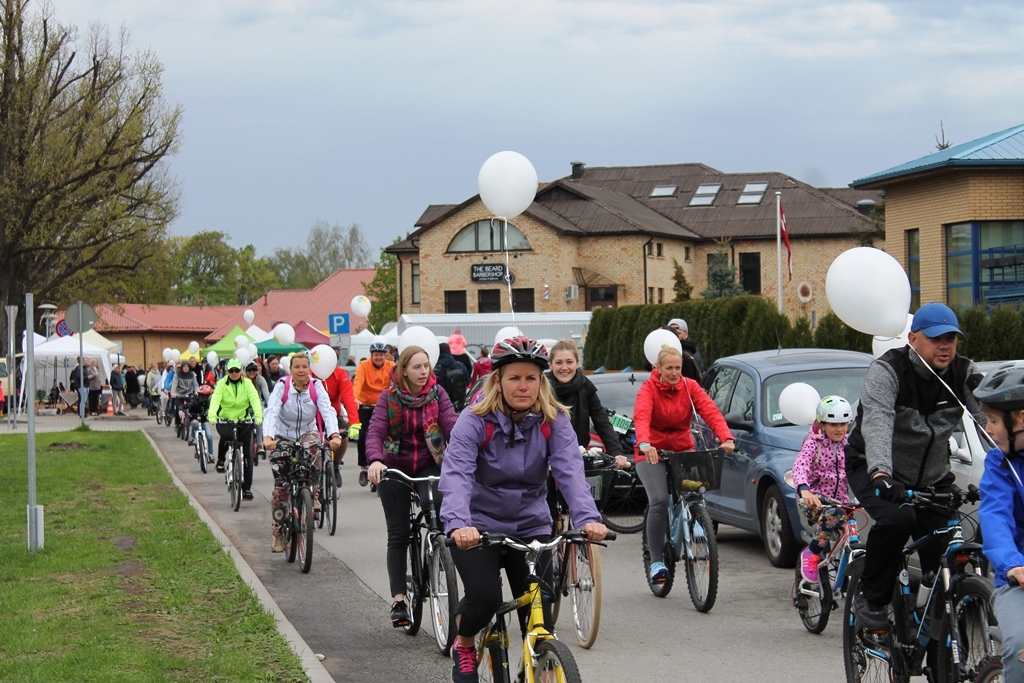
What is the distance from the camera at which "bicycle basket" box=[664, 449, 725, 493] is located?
372 inches

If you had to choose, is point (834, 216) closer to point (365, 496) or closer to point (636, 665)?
point (365, 496)

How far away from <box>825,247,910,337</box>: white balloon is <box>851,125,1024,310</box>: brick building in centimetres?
1910

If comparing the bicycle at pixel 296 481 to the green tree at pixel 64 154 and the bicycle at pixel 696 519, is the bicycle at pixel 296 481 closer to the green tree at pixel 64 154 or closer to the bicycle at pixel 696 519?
the bicycle at pixel 696 519

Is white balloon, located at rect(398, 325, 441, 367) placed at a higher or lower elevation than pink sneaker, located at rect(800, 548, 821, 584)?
higher

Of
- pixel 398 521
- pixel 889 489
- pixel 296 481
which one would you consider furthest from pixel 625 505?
pixel 889 489

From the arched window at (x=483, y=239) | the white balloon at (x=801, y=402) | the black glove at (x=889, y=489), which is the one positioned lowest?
the black glove at (x=889, y=489)

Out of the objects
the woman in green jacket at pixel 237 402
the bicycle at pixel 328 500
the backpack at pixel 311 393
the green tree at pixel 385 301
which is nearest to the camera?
the backpack at pixel 311 393

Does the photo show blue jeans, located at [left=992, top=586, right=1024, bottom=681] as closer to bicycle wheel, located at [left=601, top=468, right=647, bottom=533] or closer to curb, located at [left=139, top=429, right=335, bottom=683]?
curb, located at [left=139, top=429, right=335, bottom=683]

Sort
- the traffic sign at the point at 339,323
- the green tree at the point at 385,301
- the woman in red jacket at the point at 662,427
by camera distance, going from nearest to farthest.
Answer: the woman in red jacket at the point at 662,427
the traffic sign at the point at 339,323
the green tree at the point at 385,301

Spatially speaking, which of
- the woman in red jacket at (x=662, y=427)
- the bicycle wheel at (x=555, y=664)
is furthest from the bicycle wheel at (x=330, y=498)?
the bicycle wheel at (x=555, y=664)

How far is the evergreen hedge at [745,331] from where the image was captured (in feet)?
66.3

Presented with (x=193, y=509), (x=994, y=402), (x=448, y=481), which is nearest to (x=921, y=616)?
(x=994, y=402)

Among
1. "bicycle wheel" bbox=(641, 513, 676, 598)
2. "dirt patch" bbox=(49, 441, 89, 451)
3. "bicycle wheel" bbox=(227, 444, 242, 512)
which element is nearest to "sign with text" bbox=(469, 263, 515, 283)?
"dirt patch" bbox=(49, 441, 89, 451)

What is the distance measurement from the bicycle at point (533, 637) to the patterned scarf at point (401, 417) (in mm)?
3107
